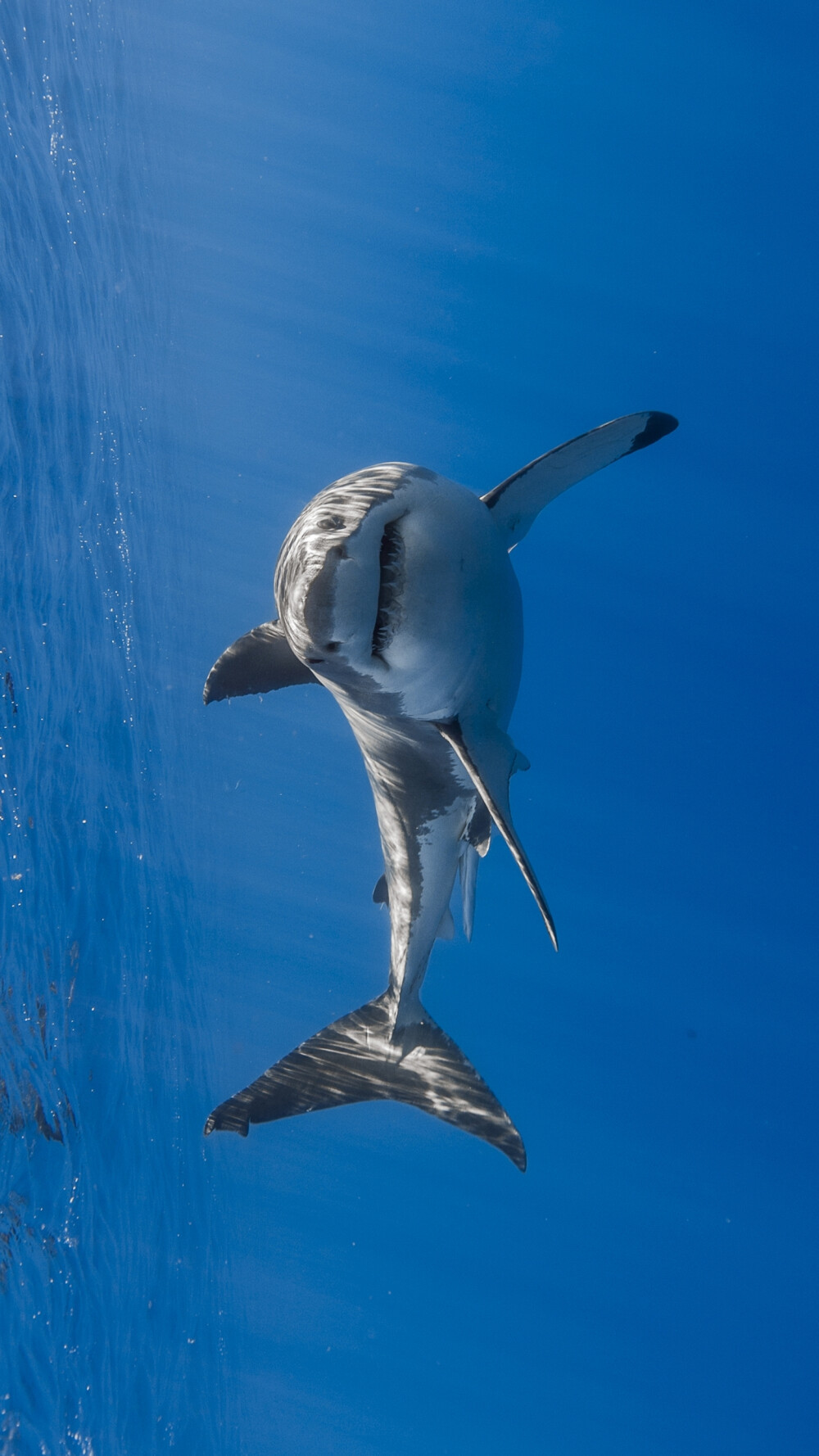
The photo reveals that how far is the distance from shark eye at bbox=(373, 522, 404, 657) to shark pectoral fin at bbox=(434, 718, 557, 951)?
602 millimetres

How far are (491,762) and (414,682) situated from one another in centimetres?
52

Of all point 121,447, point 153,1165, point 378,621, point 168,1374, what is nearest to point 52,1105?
point 153,1165

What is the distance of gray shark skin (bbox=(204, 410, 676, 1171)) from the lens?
228 centimetres

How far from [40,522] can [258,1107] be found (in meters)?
5.09

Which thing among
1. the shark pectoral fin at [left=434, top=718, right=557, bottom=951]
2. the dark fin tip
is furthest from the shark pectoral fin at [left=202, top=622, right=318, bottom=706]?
the dark fin tip

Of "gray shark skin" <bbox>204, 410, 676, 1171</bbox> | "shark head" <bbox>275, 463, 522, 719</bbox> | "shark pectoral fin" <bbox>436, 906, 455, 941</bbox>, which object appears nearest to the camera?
"shark head" <bbox>275, 463, 522, 719</bbox>

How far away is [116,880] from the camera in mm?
8359

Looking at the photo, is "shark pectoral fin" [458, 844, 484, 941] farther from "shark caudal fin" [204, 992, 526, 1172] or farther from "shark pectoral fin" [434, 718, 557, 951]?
"shark pectoral fin" [434, 718, 557, 951]

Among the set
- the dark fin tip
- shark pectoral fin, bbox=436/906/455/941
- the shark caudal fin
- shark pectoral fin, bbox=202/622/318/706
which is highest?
the dark fin tip

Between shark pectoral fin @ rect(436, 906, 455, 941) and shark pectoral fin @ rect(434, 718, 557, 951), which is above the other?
shark pectoral fin @ rect(434, 718, 557, 951)

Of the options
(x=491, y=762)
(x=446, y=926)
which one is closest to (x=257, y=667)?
(x=491, y=762)

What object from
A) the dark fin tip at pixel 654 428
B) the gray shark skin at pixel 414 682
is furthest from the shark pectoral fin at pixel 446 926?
the dark fin tip at pixel 654 428

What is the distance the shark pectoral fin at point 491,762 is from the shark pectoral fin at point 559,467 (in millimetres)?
877

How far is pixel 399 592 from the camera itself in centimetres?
241
